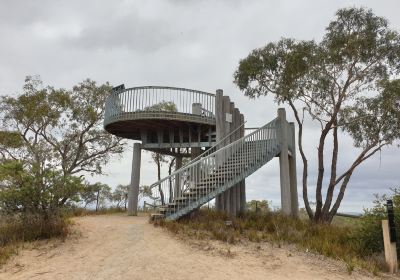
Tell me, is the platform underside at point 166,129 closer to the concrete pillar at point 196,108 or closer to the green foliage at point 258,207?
the concrete pillar at point 196,108

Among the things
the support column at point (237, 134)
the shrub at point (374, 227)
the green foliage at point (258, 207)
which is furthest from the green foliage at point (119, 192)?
the shrub at point (374, 227)

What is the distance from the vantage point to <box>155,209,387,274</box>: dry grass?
9305mm

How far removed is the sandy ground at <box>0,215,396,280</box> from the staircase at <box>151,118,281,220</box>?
6.97 feet

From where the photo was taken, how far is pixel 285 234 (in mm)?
11383

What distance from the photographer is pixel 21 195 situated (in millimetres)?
10773

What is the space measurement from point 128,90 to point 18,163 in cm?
597

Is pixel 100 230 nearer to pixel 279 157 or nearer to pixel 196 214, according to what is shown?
pixel 196 214

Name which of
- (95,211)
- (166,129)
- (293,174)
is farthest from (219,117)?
(95,211)

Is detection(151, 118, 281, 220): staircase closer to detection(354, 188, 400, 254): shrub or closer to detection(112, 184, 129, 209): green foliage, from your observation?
detection(354, 188, 400, 254): shrub

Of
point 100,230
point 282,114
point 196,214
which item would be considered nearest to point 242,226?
point 196,214

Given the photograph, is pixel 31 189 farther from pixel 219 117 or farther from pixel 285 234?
pixel 219 117

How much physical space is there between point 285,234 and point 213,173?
3.62 meters

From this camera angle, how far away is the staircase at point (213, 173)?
515 inches

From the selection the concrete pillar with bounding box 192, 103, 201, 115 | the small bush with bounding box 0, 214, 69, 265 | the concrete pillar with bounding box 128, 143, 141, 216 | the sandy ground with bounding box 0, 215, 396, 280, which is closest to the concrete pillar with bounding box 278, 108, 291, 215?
the concrete pillar with bounding box 192, 103, 201, 115
